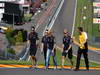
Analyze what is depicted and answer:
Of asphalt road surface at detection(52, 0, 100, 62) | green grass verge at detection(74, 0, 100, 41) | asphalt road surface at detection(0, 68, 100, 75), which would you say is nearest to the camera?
asphalt road surface at detection(0, 68, 100, 75)

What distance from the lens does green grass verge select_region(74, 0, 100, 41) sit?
280ft

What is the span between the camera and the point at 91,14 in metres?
97.1

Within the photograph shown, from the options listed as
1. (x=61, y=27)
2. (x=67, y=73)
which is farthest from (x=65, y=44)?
(x=61, y=27)

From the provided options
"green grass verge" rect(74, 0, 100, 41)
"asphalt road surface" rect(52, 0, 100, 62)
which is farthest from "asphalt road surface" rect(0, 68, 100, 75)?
"green grass verge" rect(74, 0, 100, 41)

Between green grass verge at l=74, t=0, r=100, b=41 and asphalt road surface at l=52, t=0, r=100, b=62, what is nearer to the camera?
asphalt road surface at l=52, t=0, r=100, b=62

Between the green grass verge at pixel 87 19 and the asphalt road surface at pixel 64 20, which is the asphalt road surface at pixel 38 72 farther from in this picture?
the green grass verge at pixel 87 19

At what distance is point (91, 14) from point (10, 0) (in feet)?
140

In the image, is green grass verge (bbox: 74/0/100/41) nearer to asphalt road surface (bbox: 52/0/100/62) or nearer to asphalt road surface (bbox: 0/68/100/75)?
asphalt road surface (bbox: 52/0/100/62)

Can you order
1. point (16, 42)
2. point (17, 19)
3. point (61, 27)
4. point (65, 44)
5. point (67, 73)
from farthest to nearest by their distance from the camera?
1. point (17, 19)
2. point (61, 27)
3. point (16, 42)
4. point (65, 44)
5. point (67, 73)

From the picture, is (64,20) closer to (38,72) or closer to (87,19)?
(87,19)

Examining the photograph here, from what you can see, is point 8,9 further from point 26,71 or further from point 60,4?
point 26,71

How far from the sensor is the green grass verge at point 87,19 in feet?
280

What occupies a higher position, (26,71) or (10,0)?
(10,0)

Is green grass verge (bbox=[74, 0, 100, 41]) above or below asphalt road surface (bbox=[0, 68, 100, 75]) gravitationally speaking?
above
